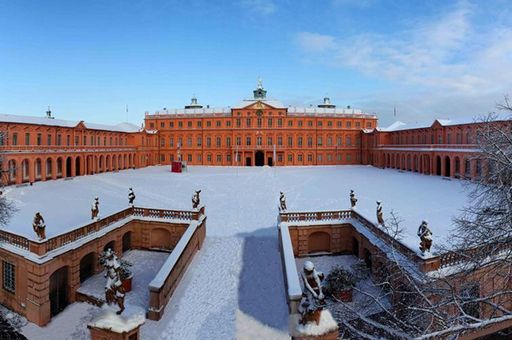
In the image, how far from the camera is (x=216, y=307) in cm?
1321

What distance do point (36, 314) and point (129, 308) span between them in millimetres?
9091

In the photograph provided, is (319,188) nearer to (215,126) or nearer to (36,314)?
(36,314)

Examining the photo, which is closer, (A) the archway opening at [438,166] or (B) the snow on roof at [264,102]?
(A) the archway opening at [438,166]

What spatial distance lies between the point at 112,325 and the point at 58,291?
10.6 meters

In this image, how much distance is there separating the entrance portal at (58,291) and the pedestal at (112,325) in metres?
9.78

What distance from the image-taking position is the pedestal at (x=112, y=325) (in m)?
7.23

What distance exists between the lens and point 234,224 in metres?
21.5

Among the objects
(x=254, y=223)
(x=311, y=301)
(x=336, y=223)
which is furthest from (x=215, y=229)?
(x=311, y=301)

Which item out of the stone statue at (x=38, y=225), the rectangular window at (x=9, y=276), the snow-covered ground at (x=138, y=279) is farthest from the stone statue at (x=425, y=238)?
the rectangular window at (x=9, y=276)

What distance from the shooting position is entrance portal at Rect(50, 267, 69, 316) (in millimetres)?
15359

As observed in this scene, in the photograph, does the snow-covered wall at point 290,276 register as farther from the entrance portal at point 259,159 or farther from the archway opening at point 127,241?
the entrance portal at point 259,159

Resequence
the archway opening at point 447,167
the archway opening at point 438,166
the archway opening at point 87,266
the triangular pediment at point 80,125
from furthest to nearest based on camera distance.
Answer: the triangular pediment at point 80,125
the archway opening at point 438,166
the archway opening at point 447,167
the archway opening at point 87,266

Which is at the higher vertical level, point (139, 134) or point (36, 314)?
point (139, 134)

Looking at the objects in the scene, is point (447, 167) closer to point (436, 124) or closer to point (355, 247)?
point (436, 124)
